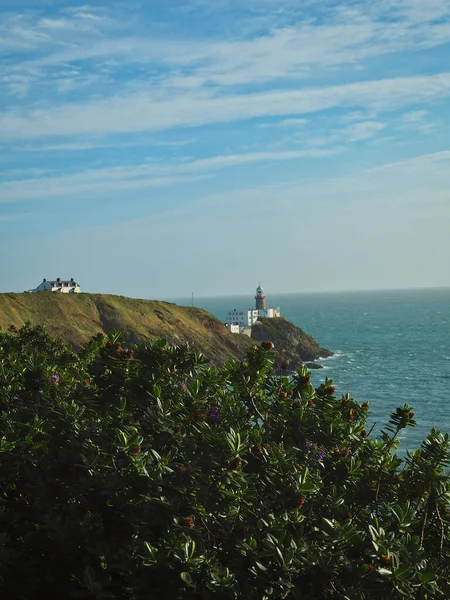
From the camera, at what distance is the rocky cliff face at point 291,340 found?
125963mm

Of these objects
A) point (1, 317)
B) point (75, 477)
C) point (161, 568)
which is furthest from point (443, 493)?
point (1, 317)

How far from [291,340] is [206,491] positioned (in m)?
127

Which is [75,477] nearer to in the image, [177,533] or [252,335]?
[177,533]

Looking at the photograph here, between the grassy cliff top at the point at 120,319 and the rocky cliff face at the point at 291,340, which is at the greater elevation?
the grassy cliff top at the point at 120,319

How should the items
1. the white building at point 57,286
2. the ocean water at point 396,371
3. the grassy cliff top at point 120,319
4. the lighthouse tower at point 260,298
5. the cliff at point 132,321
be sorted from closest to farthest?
the ocean water at point 396,371
the grassy cliff top at point 120,319
the cliff at point 132,321
the white building at point 57,286
the lighthouse tower at point 260,298

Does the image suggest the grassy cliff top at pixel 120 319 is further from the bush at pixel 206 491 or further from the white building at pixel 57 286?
the bush at pixel 206 491

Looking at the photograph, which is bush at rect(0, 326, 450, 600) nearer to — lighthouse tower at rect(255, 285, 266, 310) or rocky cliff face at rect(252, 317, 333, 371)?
rocky cliff face at rect(252, 317, 333, 371)

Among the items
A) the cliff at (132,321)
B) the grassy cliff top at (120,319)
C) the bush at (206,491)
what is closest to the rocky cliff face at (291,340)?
the cliff at (132,321)

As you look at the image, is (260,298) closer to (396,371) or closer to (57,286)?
(57,286)

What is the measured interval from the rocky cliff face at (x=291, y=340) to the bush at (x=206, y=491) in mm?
106179

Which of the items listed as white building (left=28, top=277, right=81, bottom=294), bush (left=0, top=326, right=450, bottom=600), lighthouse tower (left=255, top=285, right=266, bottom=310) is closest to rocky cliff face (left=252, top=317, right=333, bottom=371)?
lighthouse tower (left=255, top=285, right=266, bottom=310)

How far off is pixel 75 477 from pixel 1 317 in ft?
294

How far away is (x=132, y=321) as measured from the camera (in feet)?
366

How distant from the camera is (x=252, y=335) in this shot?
149 metres
